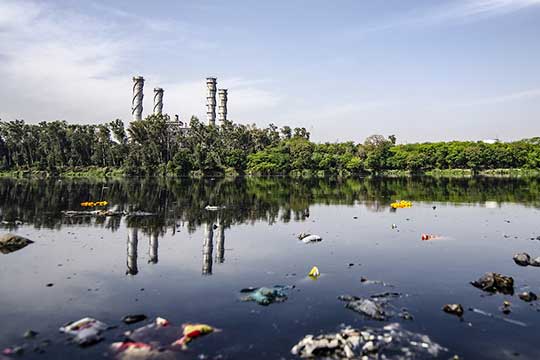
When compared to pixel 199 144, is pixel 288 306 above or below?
below

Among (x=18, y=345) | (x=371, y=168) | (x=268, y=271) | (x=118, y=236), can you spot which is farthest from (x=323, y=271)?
(x=371, y=168)

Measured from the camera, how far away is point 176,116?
108 metres

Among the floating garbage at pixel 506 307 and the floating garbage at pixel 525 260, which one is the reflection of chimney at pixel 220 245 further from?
the floating garbage at pixel 525 260

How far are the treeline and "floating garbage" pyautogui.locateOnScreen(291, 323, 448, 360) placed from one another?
8448cm

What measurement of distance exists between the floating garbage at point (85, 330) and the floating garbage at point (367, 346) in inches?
200

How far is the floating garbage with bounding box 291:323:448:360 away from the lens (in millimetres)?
10602

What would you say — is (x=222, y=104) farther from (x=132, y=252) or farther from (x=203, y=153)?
(x=132, y=252)

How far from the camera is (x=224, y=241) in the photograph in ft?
80.1

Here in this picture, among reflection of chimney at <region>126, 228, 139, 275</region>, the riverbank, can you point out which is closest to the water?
reflection of chimney at <region>126, 228, 139, 275</region>

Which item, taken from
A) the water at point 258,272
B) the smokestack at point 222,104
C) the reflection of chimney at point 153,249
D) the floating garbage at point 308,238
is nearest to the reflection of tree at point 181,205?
the water at point 258,272

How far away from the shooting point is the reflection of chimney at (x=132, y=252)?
59.8ft

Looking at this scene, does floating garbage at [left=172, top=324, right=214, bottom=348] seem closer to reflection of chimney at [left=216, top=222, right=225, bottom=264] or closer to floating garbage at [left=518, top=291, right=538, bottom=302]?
reflection of chimney at [left=216, top=222, right=225, bottom=264]

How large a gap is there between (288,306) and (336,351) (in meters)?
3.49

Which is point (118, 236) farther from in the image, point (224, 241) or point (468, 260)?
point (468, 260)
